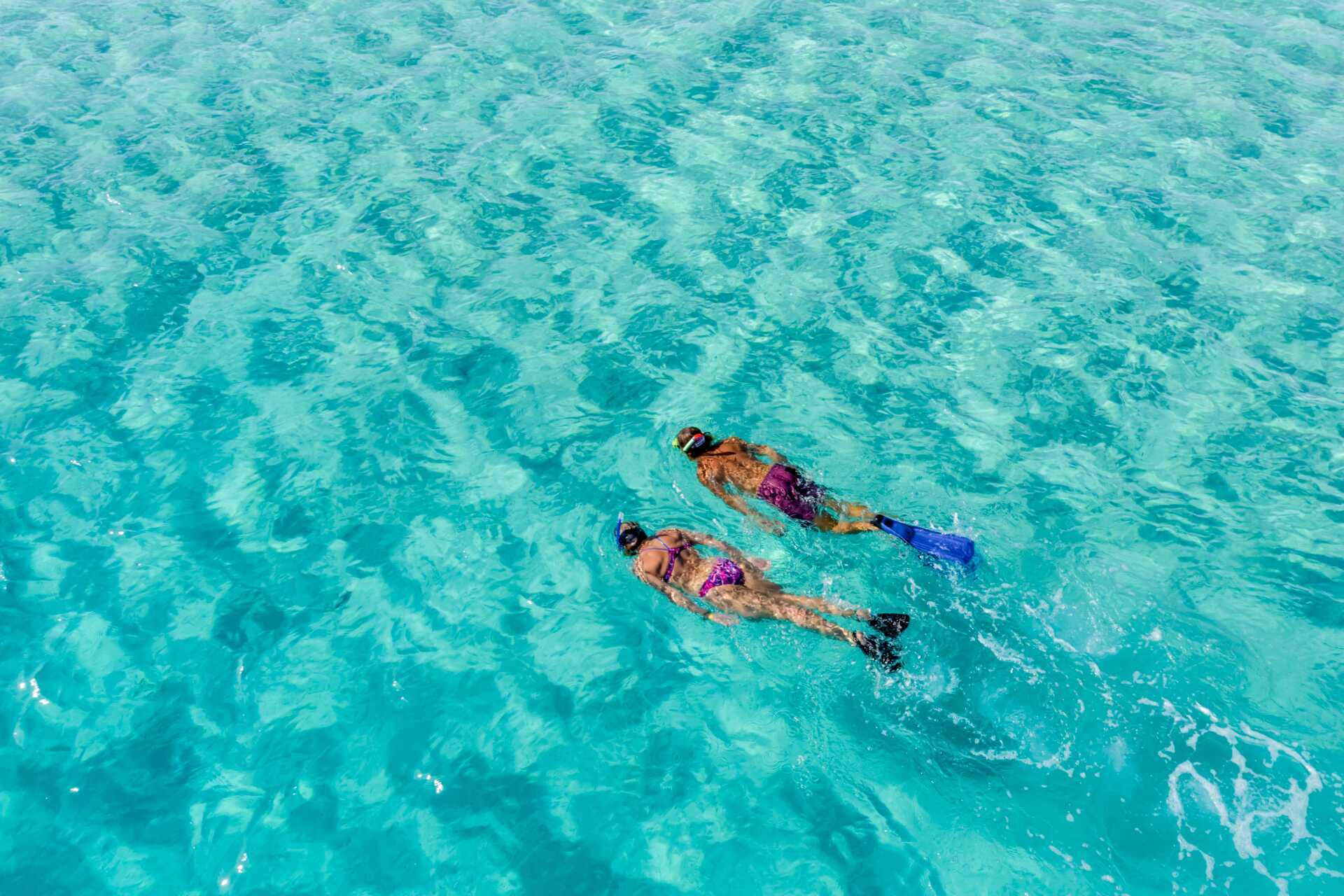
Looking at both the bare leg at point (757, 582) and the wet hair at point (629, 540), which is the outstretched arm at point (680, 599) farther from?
the bare leg at point (757, 582)

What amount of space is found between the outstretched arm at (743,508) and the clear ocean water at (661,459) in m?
0.18

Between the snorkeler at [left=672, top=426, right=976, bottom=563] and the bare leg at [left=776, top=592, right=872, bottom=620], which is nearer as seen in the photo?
the bare leg at [left=776, top=592, right=872, bottom=620]

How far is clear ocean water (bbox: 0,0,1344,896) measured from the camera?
6.30 meters

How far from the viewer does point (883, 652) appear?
6.72 meters

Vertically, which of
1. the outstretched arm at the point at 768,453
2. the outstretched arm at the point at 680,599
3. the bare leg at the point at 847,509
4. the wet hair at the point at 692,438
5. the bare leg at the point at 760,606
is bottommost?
the outstretched arm at the point at 680,599

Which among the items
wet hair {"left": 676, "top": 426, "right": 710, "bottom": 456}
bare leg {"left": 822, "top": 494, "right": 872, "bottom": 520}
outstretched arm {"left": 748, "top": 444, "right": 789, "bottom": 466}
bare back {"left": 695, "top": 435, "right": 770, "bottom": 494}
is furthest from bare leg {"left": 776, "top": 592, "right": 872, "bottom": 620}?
wet hair {"left": 676, "top": 426, "right": 710, "bottom": 456}

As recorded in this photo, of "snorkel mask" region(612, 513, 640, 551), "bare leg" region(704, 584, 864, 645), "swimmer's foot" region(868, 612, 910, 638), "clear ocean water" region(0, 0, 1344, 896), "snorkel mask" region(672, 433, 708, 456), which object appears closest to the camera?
"clear ocean water" region(0, 0, 1344, 896)

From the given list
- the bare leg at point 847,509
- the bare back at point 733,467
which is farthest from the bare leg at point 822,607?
the bare back at point 733,467

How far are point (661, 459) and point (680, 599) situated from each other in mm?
1814

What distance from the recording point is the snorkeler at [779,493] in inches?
297

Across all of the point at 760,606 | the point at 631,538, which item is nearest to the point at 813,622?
the point at 760,606

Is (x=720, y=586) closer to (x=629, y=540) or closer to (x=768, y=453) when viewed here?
(x=629, y=540)

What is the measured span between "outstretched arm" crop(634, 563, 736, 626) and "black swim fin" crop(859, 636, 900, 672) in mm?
1144

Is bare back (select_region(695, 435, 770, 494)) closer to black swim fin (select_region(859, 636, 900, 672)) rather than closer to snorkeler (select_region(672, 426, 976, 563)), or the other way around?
snorkeler (select_region(672, 426, 976, 563))
